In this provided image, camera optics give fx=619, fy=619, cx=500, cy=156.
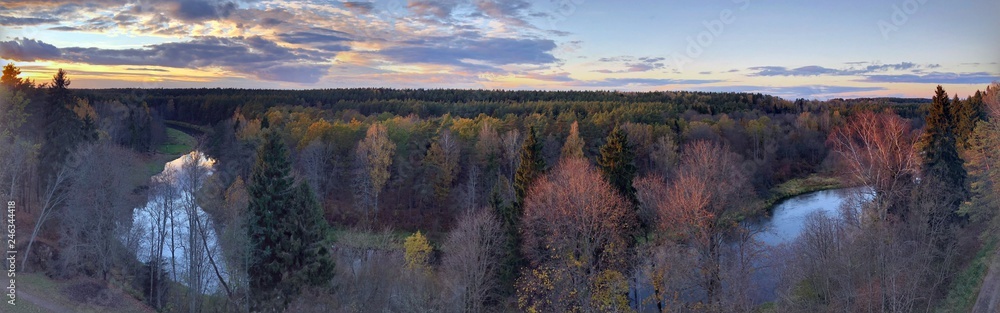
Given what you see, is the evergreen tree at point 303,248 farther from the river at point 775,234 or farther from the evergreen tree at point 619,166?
the river at point 775,234

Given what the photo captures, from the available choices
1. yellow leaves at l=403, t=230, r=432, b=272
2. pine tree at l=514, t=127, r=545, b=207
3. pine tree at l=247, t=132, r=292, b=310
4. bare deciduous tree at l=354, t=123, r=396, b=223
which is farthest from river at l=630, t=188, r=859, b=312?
bare deciduous tree at l=354, t=123, r=396, b=223

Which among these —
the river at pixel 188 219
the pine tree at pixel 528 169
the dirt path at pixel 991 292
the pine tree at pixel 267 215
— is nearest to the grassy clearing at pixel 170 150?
the river at pixel 188 219

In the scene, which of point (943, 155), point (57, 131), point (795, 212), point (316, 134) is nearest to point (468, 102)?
point (316, 134)

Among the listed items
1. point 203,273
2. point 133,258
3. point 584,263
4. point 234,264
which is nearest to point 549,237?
point 584,263

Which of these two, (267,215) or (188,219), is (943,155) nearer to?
(267,215)

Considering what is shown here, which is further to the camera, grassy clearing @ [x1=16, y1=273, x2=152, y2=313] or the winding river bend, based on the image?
the winding river bend

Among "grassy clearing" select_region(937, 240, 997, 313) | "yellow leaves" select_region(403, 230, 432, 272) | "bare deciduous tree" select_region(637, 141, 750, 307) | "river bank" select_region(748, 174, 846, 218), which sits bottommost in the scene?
"river bank" select_region(748, 174, 846, 218)

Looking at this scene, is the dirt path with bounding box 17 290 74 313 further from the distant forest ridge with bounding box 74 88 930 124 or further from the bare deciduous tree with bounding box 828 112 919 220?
the distant forest ridge with bounding box 74 88 930 124
